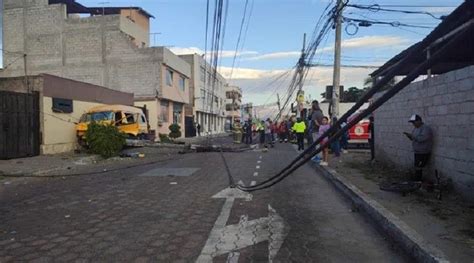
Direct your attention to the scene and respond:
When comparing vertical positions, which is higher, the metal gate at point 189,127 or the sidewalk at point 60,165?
Result: the metal gate at point 189,127

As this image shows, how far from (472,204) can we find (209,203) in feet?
14.5

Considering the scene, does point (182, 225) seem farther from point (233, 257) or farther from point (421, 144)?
point (421, 144)

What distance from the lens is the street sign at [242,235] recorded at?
546 centimetres

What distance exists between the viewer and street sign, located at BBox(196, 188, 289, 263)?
546 cm

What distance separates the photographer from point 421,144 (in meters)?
9.58

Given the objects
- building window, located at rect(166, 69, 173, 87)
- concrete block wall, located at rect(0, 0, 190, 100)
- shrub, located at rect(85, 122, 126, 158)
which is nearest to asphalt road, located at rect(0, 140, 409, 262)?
shrub, located at rect(85, 122, 126, 158)

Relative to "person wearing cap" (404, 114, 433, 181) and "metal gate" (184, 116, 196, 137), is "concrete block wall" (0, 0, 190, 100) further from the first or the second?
"person wearing cap" (404, 114, 433, 181)

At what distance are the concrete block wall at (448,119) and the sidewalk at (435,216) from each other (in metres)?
0.56

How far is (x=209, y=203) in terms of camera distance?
Result: 8.55 m

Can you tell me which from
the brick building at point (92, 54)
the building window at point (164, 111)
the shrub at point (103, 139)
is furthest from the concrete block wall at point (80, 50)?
the shrub at point (103, 139)

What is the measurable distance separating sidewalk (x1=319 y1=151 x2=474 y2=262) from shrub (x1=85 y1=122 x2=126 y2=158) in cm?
1220

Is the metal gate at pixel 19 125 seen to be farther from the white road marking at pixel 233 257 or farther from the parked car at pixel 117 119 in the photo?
the white road marking at pixel 233 257

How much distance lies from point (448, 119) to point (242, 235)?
493 cm

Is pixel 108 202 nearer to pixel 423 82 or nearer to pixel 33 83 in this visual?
pixel 423 82
